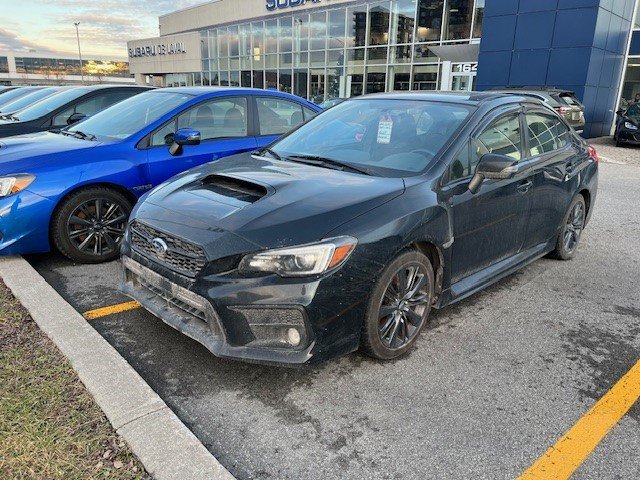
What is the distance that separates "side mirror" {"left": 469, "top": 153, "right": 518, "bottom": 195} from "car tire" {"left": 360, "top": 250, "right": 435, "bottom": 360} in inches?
27.9

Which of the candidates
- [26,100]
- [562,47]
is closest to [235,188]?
[26,100]

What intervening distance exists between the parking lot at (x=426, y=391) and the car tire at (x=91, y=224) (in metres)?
0.33

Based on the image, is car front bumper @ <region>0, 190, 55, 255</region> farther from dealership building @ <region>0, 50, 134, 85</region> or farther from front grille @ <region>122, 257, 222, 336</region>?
dealership building @ <region>0, 50, 134, 85</region>

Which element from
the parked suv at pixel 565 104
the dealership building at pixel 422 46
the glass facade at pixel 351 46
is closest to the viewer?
the parked suv at pixel 565 104

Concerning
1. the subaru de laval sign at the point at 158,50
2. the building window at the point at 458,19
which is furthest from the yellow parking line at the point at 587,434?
the subaru de laval sign at the point at 158,50

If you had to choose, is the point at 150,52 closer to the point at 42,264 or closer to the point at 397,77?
the point at 397,77

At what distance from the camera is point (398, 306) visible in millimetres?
3080

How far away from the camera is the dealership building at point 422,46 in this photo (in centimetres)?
1720

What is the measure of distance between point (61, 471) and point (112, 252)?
2.87 metres

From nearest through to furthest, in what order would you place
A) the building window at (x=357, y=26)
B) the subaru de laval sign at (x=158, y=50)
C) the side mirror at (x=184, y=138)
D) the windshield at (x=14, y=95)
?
the side mirror at (x=184, y=138), the windshield at (x=14, y=95), the building window at (x=357, y=26), the subaru de laval sign at (x=158, y=50)

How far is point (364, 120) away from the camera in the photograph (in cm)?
401

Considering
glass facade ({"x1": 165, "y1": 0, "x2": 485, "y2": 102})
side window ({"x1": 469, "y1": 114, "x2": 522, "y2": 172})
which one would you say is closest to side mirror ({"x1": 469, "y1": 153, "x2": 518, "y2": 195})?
side window ({"x1": 469, "y1": 114, "x2": 522, "y2": 172})

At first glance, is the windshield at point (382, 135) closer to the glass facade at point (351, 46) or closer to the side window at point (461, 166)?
the side window at point (461, 166)

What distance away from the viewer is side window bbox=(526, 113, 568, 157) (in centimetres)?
427
